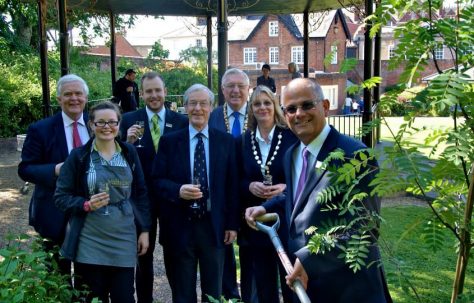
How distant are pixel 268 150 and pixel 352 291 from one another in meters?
1.84

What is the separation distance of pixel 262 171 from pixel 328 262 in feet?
5.90

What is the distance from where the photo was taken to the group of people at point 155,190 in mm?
3674

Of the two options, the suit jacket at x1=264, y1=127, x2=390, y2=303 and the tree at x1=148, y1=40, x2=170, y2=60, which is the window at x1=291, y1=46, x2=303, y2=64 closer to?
the tree at x1=148, y1=40, x2=170, y2=60

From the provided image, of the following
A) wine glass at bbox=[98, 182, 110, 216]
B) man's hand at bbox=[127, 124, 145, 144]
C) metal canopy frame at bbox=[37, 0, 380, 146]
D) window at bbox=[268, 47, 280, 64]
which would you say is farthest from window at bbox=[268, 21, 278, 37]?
wine glass at bbox=[98, 182, 110, 216]

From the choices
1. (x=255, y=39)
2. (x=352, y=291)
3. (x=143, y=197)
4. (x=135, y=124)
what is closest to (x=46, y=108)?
(x=135, y=124)

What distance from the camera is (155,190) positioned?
4.15m

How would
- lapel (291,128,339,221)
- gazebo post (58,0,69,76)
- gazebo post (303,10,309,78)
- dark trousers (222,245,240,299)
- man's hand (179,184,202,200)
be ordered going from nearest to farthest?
lapel (291,128,339,221) → man's hand (179,184,202,200) → dark trousers (222,245,240,299) → gazebo post (58,0,69,76) → gazebo post (303,10,309,78)

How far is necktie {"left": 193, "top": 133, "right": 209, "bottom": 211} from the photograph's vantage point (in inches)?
159

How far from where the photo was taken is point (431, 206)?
1870 mm

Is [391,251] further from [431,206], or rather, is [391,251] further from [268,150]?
[268,150]

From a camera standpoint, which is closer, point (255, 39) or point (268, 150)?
point (268, 150)

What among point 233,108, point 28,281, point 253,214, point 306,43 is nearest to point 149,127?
point 233,108

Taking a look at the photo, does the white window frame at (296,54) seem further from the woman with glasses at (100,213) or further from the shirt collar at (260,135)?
the woman with glasses at (100,213)

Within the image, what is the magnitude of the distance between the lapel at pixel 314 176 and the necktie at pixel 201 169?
4.77ft
